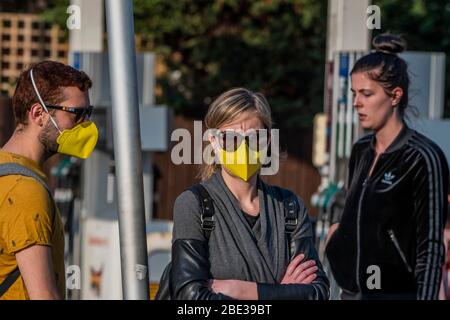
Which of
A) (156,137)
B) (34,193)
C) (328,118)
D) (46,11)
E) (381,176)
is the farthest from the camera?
(46,11)

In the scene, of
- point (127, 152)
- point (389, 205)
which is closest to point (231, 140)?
point (127, 152)

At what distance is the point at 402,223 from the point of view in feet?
14.9

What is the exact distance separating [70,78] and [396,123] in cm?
159

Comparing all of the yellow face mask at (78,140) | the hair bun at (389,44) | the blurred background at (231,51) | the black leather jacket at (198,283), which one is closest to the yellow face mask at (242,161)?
the black leather jacket at (198,283)

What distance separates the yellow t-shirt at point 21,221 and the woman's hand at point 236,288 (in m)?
0.51

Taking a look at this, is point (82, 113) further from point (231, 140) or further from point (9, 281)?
point (9, 281)

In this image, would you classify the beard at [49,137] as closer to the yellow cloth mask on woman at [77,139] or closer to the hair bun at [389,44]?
the yellow cloth mask on woman at [77,139]

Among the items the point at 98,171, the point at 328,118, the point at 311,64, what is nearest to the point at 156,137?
the point at 98,171

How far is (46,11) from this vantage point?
16984 millimetres

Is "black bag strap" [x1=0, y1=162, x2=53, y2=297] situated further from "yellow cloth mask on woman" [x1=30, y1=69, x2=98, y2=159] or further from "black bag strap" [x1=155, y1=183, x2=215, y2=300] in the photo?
"black bag strap" [x1=155, y1=183, x2=215, y2=300]

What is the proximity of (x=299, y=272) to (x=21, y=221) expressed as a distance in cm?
88

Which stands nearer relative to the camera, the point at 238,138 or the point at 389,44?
the point at 238,138

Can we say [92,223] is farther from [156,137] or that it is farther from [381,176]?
[381,176]
